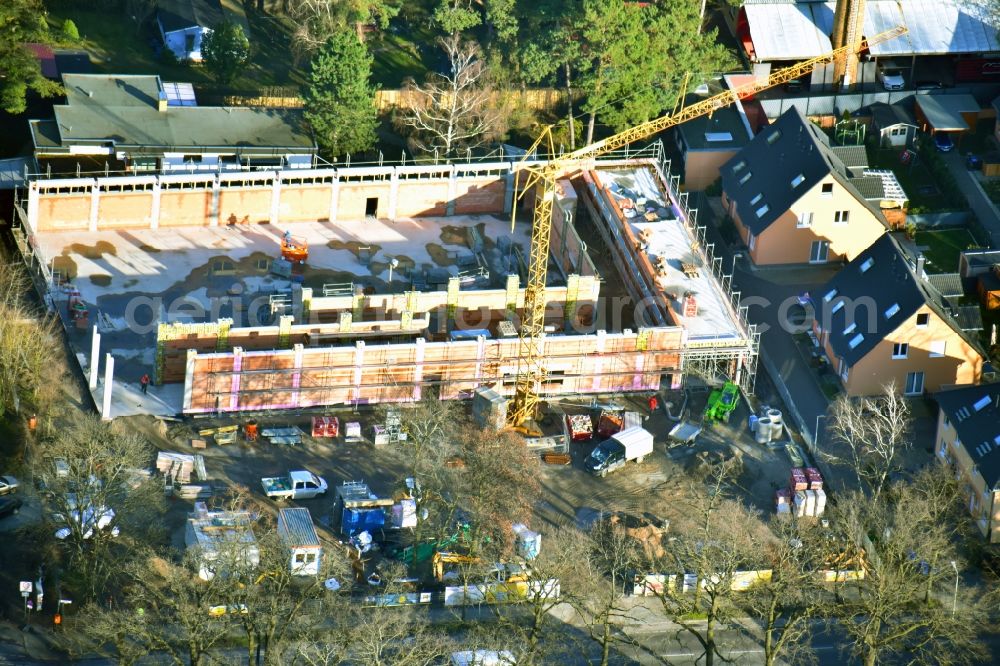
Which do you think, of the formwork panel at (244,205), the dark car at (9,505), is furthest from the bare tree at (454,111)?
the dark car at (9,505)

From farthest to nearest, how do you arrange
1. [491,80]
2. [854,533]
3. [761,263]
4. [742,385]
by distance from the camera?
1. [491,80]
2. [761,263]
3. [742,385]
4. [854,533]

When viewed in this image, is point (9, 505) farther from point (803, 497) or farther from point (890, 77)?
point (890, 77)

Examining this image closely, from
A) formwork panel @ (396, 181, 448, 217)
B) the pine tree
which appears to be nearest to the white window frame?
formwork panel @ (396, 181, 448, 217)

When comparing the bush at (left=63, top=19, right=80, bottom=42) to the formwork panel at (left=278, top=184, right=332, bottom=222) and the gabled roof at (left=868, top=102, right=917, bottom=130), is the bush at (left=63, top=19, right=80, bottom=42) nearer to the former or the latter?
the formwork panel at (left=278, top=184, right=332, bottom=222)

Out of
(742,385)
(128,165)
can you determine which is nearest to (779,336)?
(742,385)

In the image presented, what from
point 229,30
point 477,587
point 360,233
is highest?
point 229,30

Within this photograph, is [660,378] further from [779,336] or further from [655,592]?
[655,592]
